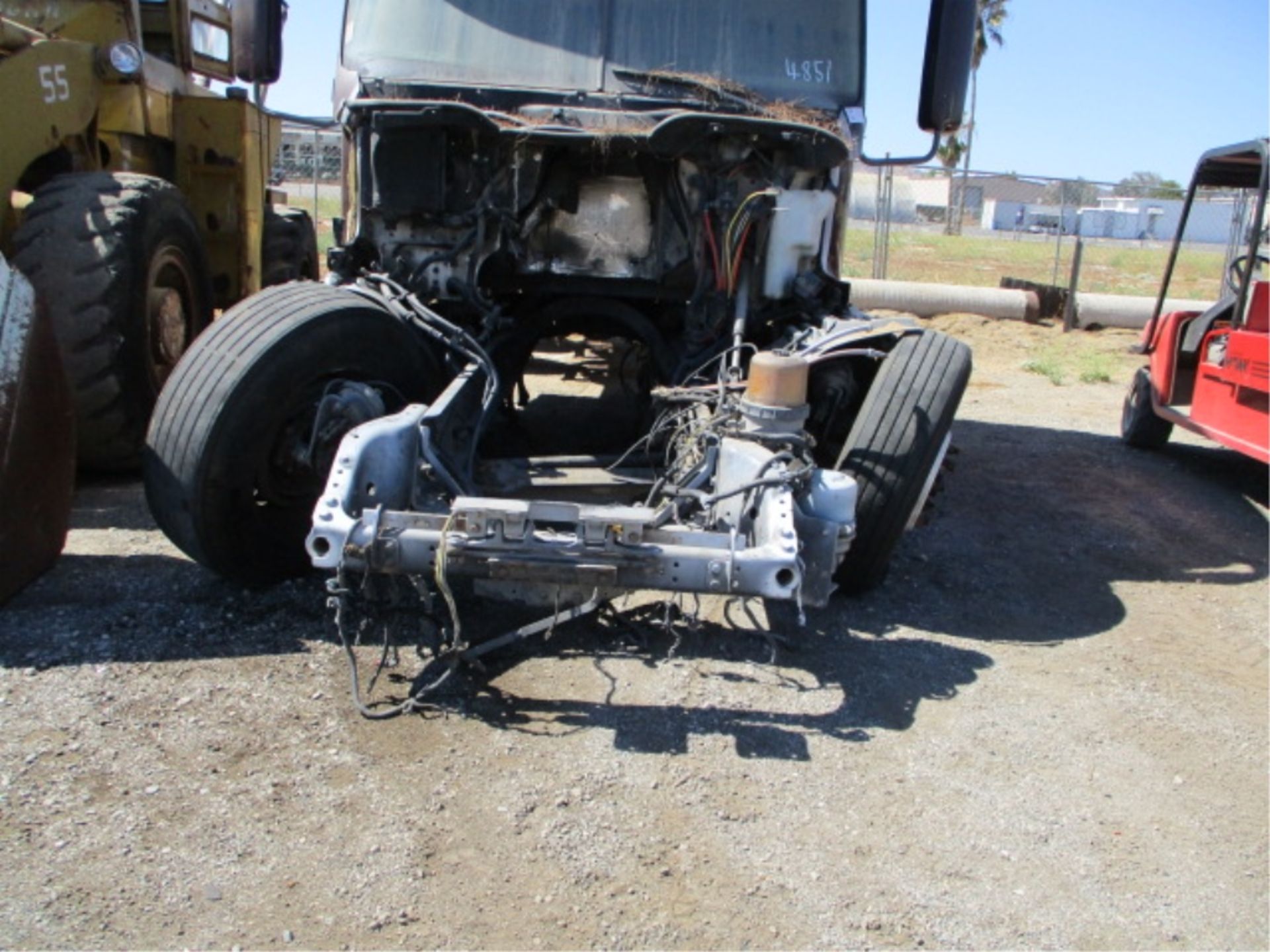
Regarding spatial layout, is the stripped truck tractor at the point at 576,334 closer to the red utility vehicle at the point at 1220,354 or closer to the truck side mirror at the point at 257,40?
the truck side mirror at the point at 257,40

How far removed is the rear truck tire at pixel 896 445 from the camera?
4285 mm

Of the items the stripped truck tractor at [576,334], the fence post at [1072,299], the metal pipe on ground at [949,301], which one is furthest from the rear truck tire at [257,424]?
the fence post at [1072,299]

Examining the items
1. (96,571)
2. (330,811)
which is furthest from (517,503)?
(96,571)

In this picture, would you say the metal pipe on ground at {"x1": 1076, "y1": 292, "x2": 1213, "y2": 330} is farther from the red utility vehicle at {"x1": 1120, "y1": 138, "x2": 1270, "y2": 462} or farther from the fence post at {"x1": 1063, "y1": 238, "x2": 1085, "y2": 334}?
the red utility vehicle at {"x1": 1120, "y1": 138, "x2": 1270, "y2": 462}

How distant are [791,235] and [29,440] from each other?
324cm

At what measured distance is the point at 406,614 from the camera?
4008mm

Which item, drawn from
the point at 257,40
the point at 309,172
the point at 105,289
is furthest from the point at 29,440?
the point at 309,172

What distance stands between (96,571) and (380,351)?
1.48 metres

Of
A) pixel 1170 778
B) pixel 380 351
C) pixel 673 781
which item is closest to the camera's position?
pixel 673 781

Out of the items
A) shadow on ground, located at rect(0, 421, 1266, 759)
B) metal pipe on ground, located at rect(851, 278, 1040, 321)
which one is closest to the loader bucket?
shadow on ground, located at rect(0, 421, 1266, 759)

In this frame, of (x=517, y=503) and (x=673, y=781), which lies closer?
(x=673, y=781)

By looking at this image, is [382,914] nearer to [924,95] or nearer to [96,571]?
[96,571]

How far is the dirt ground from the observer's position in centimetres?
264

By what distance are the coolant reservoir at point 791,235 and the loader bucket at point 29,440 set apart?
3.01 meters
